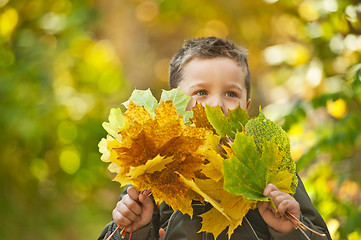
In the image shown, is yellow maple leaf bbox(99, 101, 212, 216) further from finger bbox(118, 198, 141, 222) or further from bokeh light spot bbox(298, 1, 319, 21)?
bokeh light spot bbox(298, 1, 319, 21)

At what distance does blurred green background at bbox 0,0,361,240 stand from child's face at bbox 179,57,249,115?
56 cm

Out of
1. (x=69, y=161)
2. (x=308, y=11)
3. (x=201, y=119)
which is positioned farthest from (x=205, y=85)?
(x=69, y=161)

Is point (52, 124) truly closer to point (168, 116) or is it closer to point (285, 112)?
point (285, 112)

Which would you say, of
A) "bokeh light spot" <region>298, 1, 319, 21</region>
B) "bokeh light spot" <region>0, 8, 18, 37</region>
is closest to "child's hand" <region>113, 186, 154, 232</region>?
"bokeh light spot" <region>298, 1, 319, 21</region>

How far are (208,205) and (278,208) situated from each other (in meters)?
0.32

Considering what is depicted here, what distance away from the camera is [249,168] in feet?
3.45

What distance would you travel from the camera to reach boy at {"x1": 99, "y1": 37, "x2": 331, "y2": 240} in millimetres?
1173

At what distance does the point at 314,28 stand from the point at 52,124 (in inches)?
114

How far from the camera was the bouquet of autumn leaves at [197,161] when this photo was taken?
40.6 inches

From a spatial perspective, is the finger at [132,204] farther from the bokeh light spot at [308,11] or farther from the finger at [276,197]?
the bokeh light spot at [308,11]

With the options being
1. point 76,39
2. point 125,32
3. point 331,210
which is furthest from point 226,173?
point 125,32

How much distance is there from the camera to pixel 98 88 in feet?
17.8

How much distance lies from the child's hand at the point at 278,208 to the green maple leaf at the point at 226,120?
18 centimetres

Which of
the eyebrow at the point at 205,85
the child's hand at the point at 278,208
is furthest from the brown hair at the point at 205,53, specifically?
the child's hand at the point at 278,208
